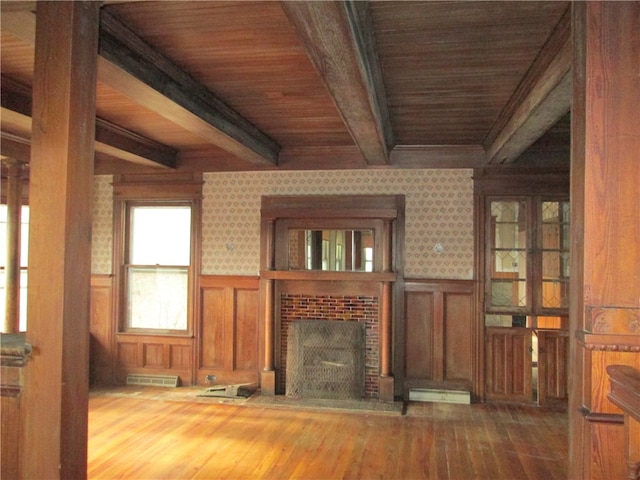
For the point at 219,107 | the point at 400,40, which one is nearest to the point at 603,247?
the point at 400,40

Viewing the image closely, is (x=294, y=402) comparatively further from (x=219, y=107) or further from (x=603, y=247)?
(x=603, y=247)

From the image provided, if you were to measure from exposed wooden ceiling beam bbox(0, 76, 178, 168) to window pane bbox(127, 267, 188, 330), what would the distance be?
1308 mm

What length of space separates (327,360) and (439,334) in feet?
4.09

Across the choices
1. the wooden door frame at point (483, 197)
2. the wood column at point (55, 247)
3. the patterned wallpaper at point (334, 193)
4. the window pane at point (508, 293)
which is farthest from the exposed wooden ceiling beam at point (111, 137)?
the window pane at point (508, 293)

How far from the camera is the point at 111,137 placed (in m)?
4.57

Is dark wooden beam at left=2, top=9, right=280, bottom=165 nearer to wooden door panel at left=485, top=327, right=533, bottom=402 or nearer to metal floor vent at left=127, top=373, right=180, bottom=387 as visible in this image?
metal floor vent at left=127, top=373, right=180, bottom=387

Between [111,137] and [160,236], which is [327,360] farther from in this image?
[111,137]

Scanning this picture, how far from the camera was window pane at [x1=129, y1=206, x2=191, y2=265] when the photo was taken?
5.77 m

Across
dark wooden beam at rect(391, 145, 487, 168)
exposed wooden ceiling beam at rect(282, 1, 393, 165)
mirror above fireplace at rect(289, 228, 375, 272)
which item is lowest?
mirror above fireplace at rect(289, 228, 375, 272)

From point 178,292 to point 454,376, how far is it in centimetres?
331

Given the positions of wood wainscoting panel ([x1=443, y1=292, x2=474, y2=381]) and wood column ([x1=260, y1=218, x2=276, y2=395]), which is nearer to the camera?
wood wainscoting panel ([x1=443, y1=292, x2=474, y2=381])

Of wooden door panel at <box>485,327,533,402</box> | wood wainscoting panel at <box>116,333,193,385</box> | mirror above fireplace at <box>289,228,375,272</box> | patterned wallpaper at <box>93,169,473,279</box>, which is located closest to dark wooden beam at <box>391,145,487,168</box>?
patterned wallpaper at <box>93,169,473,279</box>

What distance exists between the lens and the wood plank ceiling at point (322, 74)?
7.60 ft

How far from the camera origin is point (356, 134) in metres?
3.84
